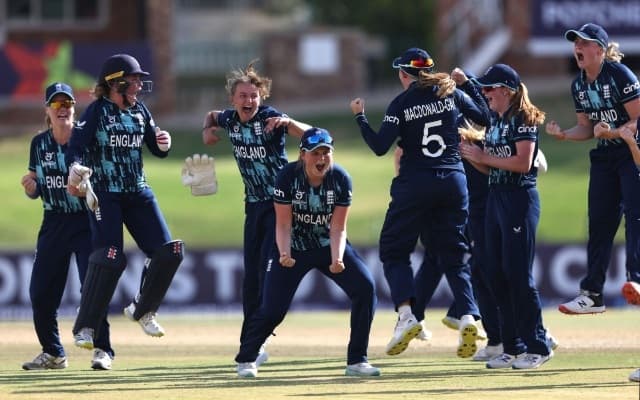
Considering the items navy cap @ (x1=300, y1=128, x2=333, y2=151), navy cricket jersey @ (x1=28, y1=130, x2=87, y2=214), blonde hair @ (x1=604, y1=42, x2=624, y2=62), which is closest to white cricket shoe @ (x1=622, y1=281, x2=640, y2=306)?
blonde hair @ (x1=604, y1=42, x2=624, y2=62)

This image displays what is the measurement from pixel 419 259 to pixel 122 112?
9.99 metres

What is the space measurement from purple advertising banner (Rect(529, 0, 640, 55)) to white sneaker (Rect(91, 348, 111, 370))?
22.2 m

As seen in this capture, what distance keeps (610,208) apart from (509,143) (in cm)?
121

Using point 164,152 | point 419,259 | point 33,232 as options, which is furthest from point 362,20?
point 164,152

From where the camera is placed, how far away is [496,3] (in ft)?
116

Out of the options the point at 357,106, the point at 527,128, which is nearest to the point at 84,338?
the point at 357,106

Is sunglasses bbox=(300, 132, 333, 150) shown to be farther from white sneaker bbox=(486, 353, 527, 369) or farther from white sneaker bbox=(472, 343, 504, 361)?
white sneaker bbox=(472, 343, 504, 361)

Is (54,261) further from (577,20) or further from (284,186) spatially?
(577,20)

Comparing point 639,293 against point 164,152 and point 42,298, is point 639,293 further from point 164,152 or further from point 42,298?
point 42,298

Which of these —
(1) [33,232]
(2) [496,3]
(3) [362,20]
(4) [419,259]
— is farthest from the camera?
(3) [362,20]

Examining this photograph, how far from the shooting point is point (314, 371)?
1120 cm

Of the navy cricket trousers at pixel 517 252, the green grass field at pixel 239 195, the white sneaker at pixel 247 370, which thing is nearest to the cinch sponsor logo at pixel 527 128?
the navy cricket trousers at pixel 517 252

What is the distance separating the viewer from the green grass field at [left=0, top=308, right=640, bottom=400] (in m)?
9.56

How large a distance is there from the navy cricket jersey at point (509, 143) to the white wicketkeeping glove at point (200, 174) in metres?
2.39
